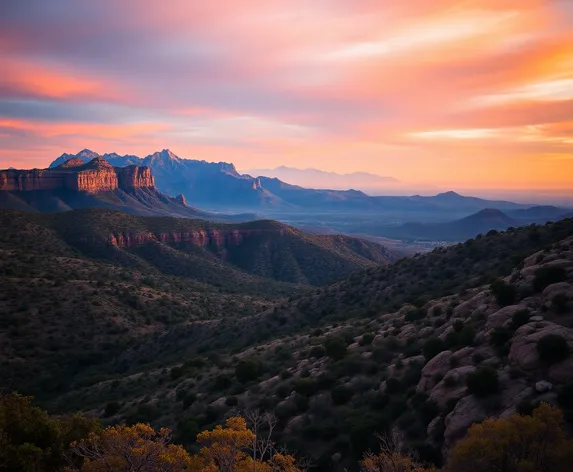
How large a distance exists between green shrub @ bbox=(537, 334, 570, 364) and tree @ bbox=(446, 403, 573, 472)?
4.01 meters

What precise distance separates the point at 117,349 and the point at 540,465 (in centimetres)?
4644

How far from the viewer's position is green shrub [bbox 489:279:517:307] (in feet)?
72.7

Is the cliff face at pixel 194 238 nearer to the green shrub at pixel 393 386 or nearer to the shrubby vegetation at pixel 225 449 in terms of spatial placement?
the shrubby vegetation at pixel 225 449

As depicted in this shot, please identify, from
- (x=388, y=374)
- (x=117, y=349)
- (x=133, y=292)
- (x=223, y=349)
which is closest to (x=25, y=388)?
(x=117, y=349)

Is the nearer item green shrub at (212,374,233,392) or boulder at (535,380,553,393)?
boulder at (535,380,553,393)

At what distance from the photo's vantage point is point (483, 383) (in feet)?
53.2

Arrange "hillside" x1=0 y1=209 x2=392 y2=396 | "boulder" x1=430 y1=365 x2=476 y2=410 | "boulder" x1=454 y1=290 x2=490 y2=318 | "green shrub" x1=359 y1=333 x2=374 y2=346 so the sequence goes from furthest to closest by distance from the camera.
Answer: "hillside" x1=0 y1=209 x2=392 y2=396 → "green shrub" x1=359 y1=333 x2=374 y2=346 → "boulder" x1=454 y1=290 x2=490 y2=318 → "boulder" x1=430 y1=365 x2=476 y2=410

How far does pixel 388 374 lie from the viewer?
21953mm

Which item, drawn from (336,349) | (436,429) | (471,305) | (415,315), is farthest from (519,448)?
(415,315)

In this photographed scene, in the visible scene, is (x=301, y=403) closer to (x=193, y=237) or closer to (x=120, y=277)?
(x=120, y=277)

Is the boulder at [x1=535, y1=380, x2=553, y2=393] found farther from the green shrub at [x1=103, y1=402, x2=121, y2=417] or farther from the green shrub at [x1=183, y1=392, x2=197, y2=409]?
the green shrub at [x1=103, y1=402, x2=121, y2=417]

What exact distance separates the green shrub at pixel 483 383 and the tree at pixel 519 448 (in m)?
3.63

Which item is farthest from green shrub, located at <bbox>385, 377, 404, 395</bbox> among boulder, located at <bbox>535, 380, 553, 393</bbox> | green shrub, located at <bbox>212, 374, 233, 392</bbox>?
green shrub, located at <bbox>212, 374, 233, 392</bbox>

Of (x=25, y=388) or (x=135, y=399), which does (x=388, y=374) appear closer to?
(x=135, y=399)
